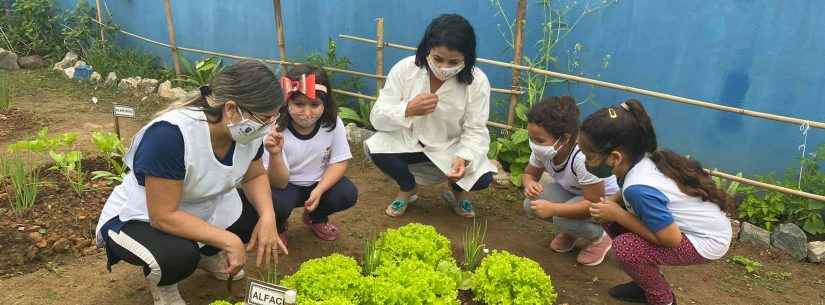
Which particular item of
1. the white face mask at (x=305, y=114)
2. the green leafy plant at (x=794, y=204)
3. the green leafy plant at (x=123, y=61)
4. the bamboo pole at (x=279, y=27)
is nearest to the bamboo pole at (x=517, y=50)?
the green leafy plant at (x=794, y=204)

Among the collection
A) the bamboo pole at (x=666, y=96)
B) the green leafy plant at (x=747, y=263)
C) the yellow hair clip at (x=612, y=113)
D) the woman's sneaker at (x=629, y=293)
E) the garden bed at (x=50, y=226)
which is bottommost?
the green leafy plant at (x=747, y=263)

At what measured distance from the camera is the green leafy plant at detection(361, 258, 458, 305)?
2652 millimetres

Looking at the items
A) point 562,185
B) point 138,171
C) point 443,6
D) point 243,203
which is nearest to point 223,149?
point 138,171

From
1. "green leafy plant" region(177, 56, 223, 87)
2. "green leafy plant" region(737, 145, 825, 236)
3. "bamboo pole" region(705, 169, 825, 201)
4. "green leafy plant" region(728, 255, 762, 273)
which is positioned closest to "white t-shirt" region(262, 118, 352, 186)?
"bamboo pole" region(705, 169, 825, 201)

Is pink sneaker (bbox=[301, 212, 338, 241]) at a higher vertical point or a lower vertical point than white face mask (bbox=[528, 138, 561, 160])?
lower

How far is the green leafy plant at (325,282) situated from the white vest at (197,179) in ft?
1.74

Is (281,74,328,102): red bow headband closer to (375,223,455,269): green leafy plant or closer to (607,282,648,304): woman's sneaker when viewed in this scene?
(375,223,455,269): green leafy plant

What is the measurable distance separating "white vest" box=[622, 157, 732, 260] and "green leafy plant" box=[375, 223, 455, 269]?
1046mm

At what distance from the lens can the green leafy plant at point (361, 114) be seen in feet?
19.1

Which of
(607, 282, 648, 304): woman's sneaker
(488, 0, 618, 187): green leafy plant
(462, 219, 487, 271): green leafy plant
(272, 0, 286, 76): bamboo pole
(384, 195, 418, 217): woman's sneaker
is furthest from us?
(272, 0, 286, 76): bamboo pole

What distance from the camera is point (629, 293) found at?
3.26 metres

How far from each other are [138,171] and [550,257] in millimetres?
2577

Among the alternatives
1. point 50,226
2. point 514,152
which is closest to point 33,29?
point 50,226

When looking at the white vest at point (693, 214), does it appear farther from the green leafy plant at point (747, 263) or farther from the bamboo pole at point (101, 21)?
the bamboo pole at point (101, 21)
